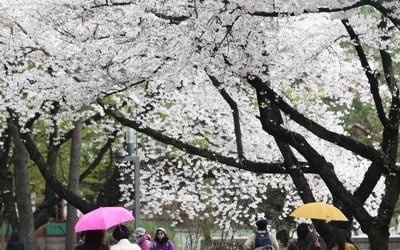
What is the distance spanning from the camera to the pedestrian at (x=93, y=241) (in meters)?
7.75

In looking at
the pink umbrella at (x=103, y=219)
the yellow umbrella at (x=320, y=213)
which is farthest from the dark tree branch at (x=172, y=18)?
the pink umbrella at (x=103, y=219)

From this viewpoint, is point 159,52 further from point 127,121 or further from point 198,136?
point 198,136

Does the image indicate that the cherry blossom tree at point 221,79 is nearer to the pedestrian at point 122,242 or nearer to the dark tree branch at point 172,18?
the dark tree branch at point 172,18

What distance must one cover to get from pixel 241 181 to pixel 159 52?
9238 millimetres

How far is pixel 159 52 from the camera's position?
1216 centimetres

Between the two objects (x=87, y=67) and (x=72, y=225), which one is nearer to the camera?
(x=87, y=67)

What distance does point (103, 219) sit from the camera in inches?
352

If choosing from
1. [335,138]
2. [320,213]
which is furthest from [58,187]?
[320,213]

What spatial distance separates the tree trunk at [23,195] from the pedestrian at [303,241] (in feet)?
29.8

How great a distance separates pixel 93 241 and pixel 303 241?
397cm

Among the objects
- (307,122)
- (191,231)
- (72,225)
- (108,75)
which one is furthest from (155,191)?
(307,122)

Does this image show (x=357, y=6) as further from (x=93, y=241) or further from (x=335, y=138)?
(x=93, y=241)

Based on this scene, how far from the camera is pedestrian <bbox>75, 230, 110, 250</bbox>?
7750 millimetres

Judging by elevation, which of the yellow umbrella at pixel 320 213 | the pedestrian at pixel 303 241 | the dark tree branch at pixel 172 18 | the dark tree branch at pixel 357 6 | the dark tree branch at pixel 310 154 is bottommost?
the pedestrian at pixel 303 241
